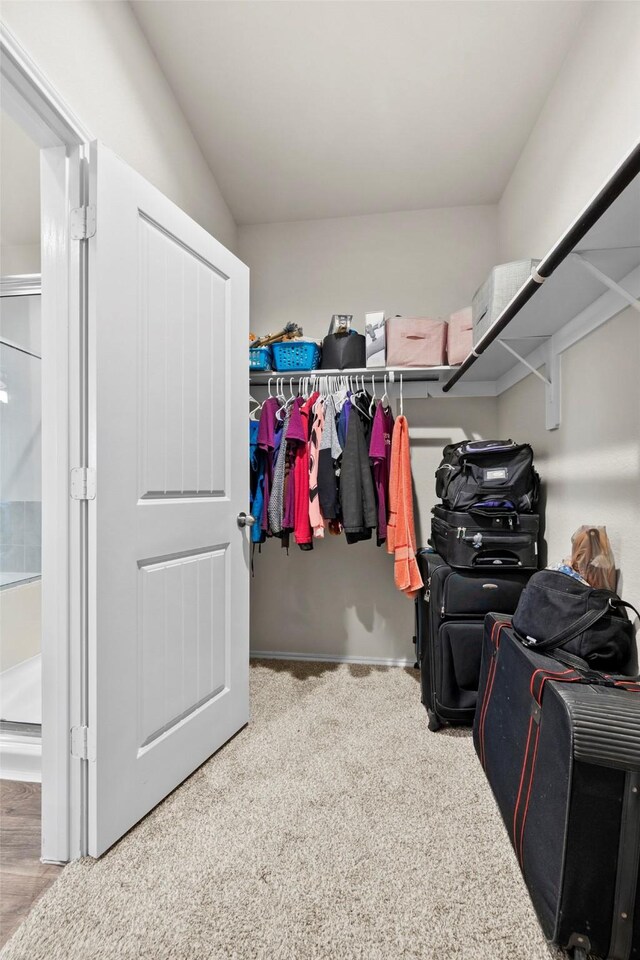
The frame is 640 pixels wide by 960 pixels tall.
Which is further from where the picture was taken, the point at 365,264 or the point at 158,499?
the point at 365,264

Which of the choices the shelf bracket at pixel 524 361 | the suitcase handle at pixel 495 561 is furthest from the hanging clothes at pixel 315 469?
the shelf bracket at pixel 524 361

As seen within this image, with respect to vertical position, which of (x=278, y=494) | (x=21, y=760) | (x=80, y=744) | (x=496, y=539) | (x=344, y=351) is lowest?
(x=21, y=760)

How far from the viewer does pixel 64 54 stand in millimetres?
1273

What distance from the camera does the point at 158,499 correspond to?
1466 millimetres

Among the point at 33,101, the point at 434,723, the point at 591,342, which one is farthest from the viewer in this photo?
the point at 434,723

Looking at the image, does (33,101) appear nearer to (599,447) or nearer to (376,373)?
(376,373)

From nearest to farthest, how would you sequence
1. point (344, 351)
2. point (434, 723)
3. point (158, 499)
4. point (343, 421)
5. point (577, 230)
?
point (577, 230) < point (158, 499) < point (434, 723) < point (343, 421) < point (344, 351)

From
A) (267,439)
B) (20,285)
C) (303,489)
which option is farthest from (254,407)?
(20,285)

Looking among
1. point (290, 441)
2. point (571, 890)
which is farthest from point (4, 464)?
point (571, 890)

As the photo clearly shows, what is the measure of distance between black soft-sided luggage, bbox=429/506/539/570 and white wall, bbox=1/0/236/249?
1.90 metres

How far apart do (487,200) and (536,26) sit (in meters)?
0.99

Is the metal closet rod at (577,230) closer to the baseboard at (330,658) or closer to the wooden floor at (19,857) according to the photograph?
the baseboard at (330,658)

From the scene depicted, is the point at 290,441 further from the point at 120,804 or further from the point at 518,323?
the point at 120,804

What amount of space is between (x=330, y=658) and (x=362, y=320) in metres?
2.06
